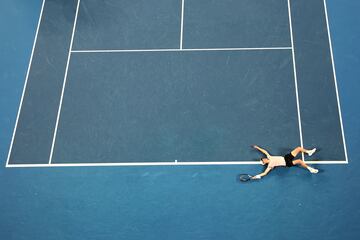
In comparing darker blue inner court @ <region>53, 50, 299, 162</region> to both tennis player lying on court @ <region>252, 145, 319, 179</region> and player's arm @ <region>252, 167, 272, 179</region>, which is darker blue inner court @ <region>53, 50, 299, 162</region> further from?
player's arm @ <region>252, 167, 272, 179</region>

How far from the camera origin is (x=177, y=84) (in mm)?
9906

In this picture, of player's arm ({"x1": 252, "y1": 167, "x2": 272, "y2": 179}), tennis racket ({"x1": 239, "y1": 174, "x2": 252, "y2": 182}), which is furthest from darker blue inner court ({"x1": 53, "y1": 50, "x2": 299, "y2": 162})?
player's arm ({"x1": 252, "y1": 167, "x2": 272, "y2": 179})

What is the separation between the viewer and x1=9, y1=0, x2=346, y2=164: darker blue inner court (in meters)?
9.33

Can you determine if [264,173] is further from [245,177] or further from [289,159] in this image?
[289,159]

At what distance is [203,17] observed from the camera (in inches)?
416

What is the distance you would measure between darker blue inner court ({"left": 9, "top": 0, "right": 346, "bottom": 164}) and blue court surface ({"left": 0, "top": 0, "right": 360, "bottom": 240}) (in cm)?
3

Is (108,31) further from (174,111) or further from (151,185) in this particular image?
(151,185)

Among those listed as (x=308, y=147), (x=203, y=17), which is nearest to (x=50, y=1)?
(x=203, y=17)

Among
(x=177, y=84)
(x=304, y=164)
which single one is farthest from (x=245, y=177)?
(x=177, y=84)

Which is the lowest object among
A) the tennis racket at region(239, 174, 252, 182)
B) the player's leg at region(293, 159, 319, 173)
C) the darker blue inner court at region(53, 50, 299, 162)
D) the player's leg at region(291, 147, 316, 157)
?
the tennis racket at region(239, 174, 252, 182)

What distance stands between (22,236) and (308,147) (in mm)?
7054

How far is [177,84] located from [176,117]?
3.02 ft

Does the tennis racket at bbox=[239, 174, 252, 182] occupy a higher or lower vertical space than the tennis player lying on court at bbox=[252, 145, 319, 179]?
lower

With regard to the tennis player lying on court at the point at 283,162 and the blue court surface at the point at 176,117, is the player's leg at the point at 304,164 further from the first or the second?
the blue court surface at the point at 176,117
